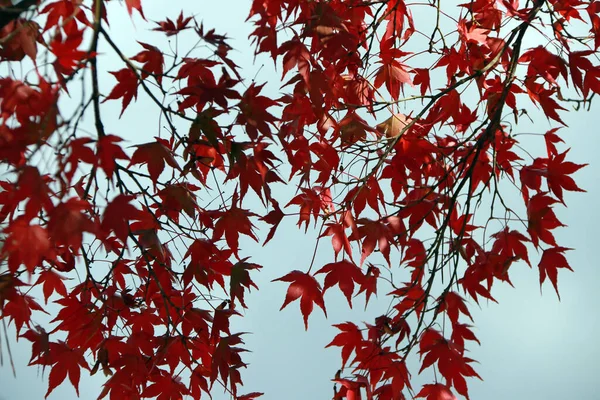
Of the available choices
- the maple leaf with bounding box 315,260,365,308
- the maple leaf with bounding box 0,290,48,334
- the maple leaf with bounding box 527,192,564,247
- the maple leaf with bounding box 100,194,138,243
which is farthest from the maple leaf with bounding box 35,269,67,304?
the maple leaf with bounding box 527,192,564,247

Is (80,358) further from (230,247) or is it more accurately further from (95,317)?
(230,247)

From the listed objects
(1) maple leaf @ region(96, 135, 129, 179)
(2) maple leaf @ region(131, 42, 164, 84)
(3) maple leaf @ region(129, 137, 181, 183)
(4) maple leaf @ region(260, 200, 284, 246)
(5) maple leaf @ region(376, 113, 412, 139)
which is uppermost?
(5) maple leaf @ region(376, 113, 412, 139)

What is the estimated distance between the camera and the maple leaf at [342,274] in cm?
167

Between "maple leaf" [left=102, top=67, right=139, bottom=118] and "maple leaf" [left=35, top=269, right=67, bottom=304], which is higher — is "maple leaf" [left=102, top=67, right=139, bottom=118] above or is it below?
above

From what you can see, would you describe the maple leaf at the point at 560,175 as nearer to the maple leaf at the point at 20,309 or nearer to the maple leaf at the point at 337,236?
the maple leaf at the point at 337,236

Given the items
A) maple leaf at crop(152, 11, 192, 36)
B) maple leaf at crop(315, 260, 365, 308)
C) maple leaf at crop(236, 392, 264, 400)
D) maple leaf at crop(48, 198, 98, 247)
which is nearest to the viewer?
maple leaf at crop(48, 198, 98, 247)

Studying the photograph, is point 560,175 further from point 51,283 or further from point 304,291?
point 51,283

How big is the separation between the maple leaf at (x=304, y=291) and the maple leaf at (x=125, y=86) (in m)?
0.51

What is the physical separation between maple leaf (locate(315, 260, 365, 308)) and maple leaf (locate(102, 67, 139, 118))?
559mm

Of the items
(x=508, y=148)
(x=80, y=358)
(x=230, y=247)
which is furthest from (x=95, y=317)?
(x=508, y=148)

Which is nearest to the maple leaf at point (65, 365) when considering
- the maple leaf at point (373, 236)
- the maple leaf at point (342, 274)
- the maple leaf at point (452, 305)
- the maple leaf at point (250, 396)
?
the maple leaf at point (250, 396)

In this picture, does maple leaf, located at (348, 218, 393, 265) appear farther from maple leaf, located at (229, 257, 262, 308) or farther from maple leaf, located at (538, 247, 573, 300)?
maple leaf, located at (538, 247, 573, 300)

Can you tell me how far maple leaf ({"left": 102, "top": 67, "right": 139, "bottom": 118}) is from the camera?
1.45 m

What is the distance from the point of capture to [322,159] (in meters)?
1.78
